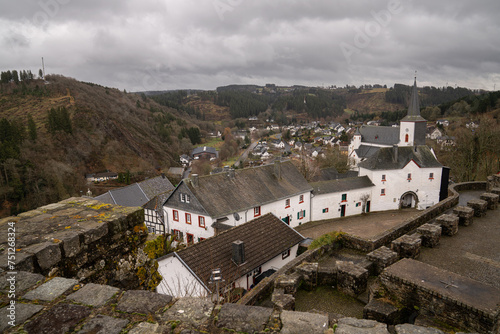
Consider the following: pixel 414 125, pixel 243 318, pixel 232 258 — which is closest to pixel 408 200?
pixel 414 125

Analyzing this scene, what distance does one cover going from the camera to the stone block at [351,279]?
6098 millimetres

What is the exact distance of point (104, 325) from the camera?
2.64 m

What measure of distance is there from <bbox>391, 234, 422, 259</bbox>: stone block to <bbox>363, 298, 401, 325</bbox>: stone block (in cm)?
250

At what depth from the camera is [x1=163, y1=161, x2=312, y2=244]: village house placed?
2377cm

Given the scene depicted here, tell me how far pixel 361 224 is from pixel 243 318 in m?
28.9

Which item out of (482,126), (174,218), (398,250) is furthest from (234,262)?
(482,126)

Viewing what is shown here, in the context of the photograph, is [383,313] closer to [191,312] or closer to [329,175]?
[191,312]

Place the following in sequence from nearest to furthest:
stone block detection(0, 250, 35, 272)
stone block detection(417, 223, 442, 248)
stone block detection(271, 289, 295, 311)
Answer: stone block detection(0, 250, 35, 272) < stone block detection(271, 289, 295, 311) < stone block detection(417, 223, 442, 248)

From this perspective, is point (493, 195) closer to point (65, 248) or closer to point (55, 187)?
point (65, 248)

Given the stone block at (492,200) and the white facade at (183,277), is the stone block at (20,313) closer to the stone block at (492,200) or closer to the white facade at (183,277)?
the white facade at (183,277)

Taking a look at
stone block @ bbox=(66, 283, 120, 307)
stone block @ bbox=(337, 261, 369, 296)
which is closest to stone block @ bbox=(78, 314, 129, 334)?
stone block @ bbox=(66, 283, 120, 307)

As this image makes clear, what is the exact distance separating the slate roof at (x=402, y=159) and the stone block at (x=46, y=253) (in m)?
33.2

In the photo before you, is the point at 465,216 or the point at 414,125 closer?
the point at 465,216

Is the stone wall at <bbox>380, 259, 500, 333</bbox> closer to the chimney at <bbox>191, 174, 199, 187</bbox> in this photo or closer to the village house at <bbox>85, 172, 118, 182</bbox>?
the chimney at <bbox>191, 174, 199, 187</bbox>
